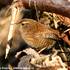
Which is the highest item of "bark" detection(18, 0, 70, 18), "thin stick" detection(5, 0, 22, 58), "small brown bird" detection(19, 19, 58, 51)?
"bark" detection(18, 0, 70, 18)

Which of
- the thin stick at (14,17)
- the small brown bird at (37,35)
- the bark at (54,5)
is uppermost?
the bark at (54,5)

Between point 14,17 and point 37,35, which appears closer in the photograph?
point 37,35

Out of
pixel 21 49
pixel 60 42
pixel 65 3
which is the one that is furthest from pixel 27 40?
pixel 65 3

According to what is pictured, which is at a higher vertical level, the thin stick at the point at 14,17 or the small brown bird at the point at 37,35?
the thin stick at the point at 14,17

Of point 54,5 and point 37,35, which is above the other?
point 54,5

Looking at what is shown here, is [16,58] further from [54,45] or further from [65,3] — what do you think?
[65,3]
